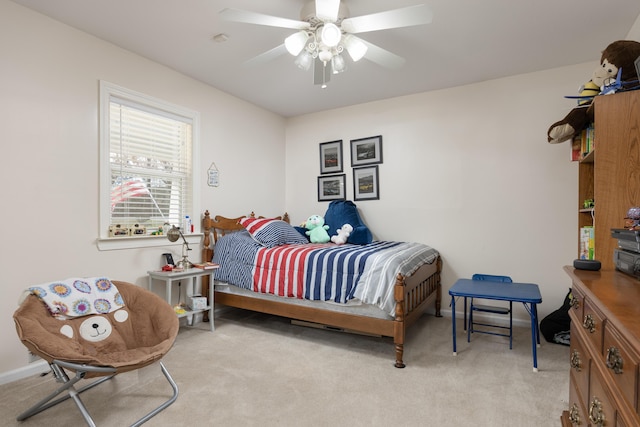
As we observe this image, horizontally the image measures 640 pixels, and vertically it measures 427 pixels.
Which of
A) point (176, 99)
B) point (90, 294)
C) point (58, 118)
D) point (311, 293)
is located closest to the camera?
point (90, 294)

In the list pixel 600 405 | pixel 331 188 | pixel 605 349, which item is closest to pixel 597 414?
pixel 600 405

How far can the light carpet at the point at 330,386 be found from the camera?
6.10 feet

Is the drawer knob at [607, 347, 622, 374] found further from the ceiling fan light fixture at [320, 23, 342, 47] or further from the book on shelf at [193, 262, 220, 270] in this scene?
the book on shelf at [193, 262, 220, 270]

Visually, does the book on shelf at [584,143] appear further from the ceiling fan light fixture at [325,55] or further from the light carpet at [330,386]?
the ceiling fan light fixture at [325,55]

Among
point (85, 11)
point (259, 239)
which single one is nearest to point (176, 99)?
point (85, 11)

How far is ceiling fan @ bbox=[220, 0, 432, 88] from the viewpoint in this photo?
188 cm

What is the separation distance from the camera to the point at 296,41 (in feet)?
7.13

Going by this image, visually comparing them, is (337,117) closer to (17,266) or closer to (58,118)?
(58,118)

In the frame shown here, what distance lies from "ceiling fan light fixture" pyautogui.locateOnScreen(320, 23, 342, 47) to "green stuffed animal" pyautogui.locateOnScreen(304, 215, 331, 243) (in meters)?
2.28

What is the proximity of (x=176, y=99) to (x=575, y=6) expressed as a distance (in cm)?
335

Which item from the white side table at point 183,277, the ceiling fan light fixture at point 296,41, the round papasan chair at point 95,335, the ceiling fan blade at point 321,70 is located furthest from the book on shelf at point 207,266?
the ceiling fan light fixture at point 296,41

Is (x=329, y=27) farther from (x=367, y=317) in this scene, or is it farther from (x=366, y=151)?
(x=366, y=151)

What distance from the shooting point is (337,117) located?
14.6 ft

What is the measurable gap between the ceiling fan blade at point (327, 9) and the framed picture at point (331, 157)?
245 centimetres
